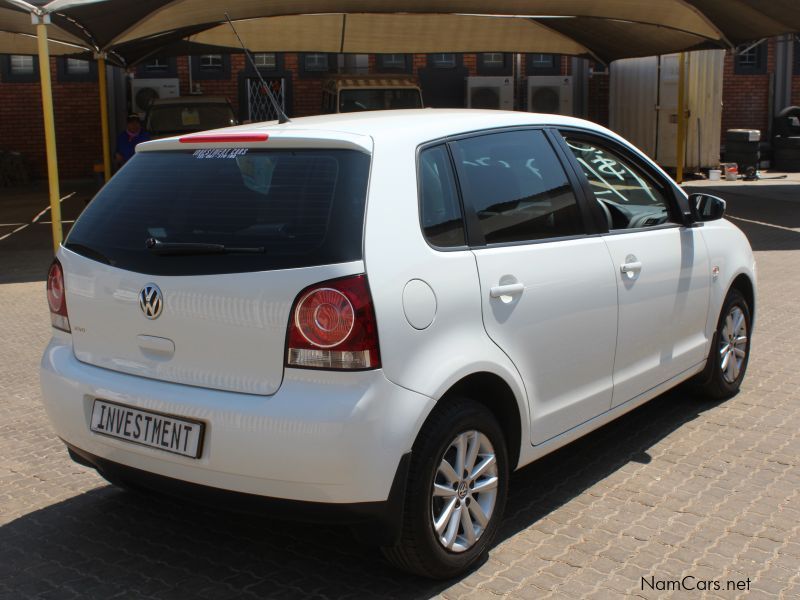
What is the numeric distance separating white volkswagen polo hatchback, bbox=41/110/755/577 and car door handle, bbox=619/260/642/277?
16cm

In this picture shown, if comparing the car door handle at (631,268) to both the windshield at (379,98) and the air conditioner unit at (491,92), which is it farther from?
the air conditioner unit at (491,92)

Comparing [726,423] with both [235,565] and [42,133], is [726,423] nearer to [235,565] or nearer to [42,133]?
[235,565]

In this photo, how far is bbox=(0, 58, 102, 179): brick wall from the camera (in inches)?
935

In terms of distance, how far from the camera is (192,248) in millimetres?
3523

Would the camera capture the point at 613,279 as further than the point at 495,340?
Yes

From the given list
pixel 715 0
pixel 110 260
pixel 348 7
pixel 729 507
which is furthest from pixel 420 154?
pixel 715 0

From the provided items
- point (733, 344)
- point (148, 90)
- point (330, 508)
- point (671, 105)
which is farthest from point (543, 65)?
point (330, 508)

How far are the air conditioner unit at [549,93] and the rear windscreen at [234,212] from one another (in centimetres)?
2098

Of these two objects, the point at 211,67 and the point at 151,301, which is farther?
the point at 211,67

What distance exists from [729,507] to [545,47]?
16.2 metres

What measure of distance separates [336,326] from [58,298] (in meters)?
1.38

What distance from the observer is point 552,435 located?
4.23 m

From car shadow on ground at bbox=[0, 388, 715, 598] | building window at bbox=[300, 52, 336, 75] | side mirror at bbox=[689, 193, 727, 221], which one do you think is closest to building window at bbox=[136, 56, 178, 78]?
building window at bbox=[300, 52, 336, 75]

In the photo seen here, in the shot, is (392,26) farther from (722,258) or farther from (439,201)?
(439,201)
